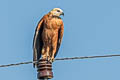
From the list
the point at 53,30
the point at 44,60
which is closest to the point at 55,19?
the point at 53,30

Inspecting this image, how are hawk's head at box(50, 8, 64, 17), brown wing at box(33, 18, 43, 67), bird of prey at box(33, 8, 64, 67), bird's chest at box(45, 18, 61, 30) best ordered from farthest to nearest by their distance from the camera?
hawk's head at box(50, 8, 64, 17), bird's chest at box(45, 18, 61, 30), bird of prey at box(33, 8, 64, 67), brown wing at box(33, 18, 43, 67)

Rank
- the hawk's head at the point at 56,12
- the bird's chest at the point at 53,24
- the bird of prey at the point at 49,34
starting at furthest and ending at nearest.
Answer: the hawk's head at the point at 56,12 < the bird's chest at the point at 53,24 < the bird of prey at the point at 49,34

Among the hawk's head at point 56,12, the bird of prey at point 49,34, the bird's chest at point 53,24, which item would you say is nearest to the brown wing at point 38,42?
the bird of prey at point 49,34

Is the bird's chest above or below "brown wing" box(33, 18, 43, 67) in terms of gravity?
above

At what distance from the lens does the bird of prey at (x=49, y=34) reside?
36.2ft

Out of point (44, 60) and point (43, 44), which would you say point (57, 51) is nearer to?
point (43, 44)

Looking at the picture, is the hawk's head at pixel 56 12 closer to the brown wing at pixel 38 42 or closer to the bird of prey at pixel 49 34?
the bird of prey at pixel 49 34

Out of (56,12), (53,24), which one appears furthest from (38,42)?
(56,12)

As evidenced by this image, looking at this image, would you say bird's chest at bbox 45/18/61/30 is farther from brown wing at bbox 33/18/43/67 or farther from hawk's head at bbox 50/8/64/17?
hawk's head at bbox 50/8/64/17

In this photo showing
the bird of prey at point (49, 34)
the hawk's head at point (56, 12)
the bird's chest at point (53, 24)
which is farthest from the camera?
the hawk's head at point (56, 12)

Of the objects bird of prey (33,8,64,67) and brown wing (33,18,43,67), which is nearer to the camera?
brown wing (33,18,43,67)

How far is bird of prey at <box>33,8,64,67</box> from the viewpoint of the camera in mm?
11039

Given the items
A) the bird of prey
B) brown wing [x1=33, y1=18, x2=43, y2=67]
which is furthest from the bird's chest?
brown wing [x1=33, y1=18, x2=43, y2=67]

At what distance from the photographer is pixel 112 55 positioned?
289 inches
